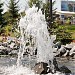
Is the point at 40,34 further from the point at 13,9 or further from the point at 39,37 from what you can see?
the point at 13,9

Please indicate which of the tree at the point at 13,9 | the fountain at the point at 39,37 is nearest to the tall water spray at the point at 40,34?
the fountain at the point at 39,37

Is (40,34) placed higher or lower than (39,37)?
higher

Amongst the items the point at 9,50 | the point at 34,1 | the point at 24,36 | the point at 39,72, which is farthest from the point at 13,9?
the point at 39,72

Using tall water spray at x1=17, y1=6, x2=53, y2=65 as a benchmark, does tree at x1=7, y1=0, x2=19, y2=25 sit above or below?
above

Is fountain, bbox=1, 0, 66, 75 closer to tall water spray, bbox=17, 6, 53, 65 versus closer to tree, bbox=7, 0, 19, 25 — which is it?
tall water spray, bbox=17, 6, 53, 65

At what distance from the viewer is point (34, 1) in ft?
128

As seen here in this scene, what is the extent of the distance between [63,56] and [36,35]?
888 centimetres

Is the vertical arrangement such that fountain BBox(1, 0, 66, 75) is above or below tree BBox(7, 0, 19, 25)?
below

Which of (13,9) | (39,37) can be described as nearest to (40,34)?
(39,37)

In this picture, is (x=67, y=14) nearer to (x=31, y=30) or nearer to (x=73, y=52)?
(x=73, y=52)

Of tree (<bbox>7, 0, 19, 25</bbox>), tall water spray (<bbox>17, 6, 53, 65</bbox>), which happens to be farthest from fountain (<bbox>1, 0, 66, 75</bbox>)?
tree (<bbox>7, 0, 19, 25</bbox>)

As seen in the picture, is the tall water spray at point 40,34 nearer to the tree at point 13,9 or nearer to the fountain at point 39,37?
the fountain at point 39,37

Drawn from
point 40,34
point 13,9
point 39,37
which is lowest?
point 39,37

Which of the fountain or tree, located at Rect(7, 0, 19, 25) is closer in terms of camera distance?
the fountain
